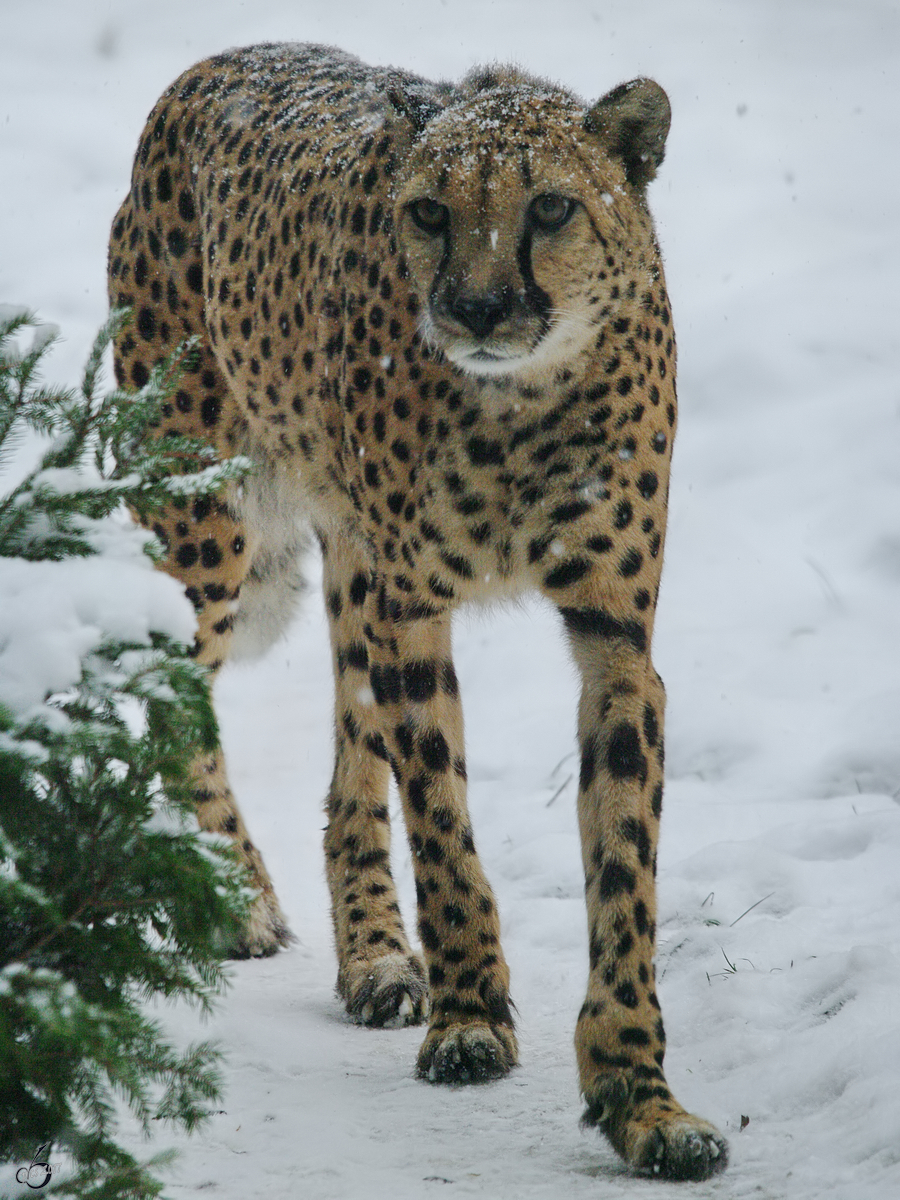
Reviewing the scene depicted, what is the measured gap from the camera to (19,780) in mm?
1741

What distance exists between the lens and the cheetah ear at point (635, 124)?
3.29 metres

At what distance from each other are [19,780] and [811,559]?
17.4ft

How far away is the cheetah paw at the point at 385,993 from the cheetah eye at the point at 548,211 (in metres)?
2.00

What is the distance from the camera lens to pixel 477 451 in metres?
3.35

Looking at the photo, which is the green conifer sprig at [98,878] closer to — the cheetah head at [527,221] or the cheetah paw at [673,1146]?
the cheetah paw at [673,1146]

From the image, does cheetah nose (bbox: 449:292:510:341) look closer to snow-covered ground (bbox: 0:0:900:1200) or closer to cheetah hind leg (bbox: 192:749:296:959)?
snow-covered ground (bbox: 0:0:900:1200)

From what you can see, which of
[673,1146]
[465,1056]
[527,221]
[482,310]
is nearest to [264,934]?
[465,1056]

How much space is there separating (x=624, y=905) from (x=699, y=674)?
310 centimetres

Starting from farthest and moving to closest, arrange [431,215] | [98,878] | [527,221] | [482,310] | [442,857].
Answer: [442,857] < [431,215] < [527,221] < [482,310] < [98,878]

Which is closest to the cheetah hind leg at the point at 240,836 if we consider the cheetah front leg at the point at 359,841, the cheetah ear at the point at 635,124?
the cheetah front leg at the point at 359,841

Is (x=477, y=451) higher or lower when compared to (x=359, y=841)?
higher

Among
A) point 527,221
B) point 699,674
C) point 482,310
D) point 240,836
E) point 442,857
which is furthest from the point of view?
point 699,674

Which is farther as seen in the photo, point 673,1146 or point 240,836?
point 240,836

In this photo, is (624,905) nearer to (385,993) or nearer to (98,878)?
(385,993)
